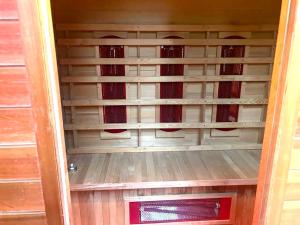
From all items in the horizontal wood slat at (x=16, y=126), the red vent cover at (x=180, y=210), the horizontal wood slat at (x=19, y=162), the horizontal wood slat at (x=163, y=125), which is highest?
the horizontal wood slat at (x=16, y=126)

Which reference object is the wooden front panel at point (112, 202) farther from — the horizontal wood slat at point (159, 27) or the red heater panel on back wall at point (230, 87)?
the horizontal wood slat at point (159, 27)

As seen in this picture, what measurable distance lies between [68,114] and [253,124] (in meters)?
1.79

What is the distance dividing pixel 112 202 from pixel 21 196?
1104 millimetres

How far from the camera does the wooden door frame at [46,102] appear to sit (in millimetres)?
805

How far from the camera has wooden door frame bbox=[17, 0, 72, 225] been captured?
805mm

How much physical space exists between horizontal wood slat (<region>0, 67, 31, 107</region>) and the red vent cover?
144cm

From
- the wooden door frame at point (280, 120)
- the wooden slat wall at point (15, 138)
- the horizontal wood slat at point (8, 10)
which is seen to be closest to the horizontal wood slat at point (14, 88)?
the wooden slat wall at point (15, 138)

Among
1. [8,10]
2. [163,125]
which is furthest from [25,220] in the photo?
[163,125]

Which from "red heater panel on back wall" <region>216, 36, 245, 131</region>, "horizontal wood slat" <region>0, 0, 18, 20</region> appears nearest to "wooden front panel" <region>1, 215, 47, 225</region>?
"horizontal wood slat" <region>0, 0, 18, 20</region>

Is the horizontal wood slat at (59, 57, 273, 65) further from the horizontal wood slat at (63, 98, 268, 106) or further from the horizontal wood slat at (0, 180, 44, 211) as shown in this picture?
the horizontal wood slat at (0, 180, 44, 211)

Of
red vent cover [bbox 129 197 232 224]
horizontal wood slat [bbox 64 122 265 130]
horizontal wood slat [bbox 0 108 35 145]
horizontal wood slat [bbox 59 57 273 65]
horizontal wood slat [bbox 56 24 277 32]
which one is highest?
horizontal wood slat [bbox 56 24 277 32]

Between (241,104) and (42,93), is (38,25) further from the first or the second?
(241,104)

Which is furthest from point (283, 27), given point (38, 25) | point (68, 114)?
point (68, 114)

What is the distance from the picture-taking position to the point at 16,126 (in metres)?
0.91
